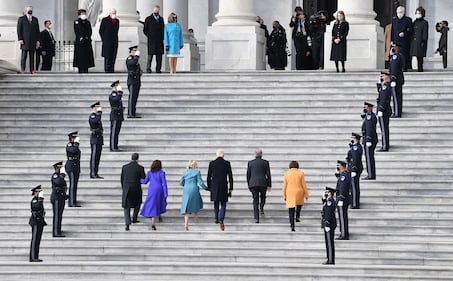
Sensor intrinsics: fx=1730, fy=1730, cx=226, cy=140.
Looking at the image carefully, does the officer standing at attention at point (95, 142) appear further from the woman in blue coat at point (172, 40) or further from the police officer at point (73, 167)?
the woman in blue coat at point (172, 40)

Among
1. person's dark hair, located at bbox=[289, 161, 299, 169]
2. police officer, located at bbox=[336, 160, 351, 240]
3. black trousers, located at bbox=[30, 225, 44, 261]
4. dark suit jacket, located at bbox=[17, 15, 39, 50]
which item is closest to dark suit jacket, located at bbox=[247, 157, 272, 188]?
person's dark hair, located at bbox=[289, 161, 299, 169]

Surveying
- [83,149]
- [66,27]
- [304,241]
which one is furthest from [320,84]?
[66,27]

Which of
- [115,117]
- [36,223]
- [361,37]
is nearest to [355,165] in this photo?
[115,117]

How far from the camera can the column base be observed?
48.4 m

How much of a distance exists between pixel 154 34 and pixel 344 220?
14.4 meters

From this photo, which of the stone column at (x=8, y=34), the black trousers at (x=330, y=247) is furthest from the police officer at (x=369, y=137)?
the stone column at (x=8, y=34)

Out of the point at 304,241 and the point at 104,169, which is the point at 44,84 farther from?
the point at 304,241

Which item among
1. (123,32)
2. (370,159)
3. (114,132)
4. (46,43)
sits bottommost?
(370,159)

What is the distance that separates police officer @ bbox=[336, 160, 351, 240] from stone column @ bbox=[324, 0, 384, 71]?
40.0 feet

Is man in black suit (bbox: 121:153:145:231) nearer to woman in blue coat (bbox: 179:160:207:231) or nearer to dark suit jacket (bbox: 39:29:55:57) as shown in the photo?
woman in blue coat (bbox: 179:160:207:231)

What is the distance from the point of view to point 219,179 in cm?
3653

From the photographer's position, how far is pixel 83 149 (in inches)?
1635

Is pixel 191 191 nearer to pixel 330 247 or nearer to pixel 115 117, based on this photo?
pixel 330 247

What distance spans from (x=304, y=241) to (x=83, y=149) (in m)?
8.05
